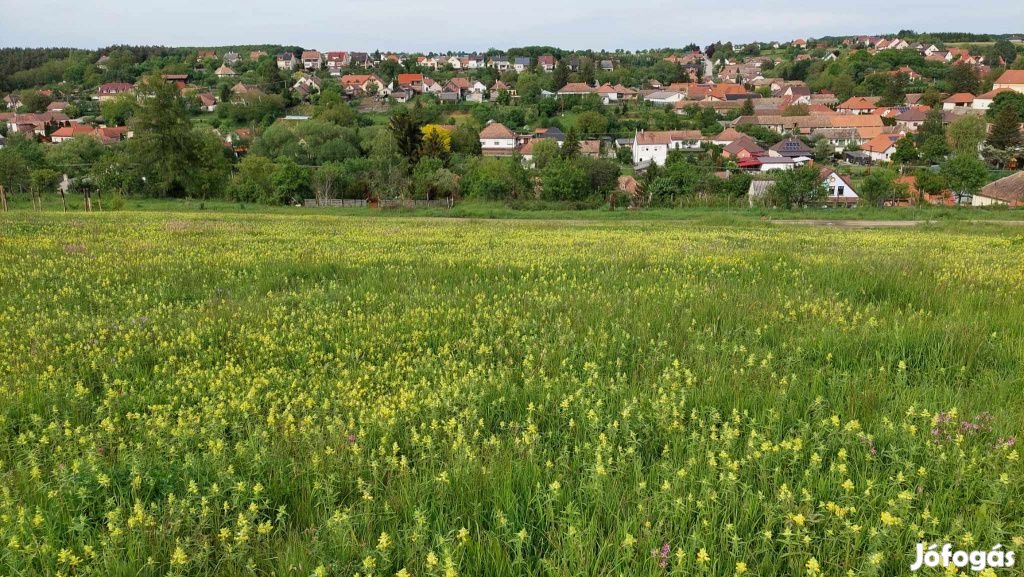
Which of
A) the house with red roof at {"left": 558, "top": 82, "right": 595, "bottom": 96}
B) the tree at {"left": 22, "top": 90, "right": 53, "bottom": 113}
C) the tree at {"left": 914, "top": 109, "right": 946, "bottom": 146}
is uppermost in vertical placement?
the house with red roof at {"left": 558, "top": 82, "right": 595, "bottom": 96}

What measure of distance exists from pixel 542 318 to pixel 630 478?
3460 millimetres

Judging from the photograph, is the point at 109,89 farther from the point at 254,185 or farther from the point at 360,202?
the point at 360,202

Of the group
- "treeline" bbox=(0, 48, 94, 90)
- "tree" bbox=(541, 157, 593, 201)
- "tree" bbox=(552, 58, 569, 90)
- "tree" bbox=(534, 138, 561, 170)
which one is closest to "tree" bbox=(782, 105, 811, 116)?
"tree" bbox=(552, 58, 569, 90)

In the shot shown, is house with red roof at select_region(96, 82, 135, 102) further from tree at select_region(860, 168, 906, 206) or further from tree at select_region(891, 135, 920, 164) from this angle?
tree at select_region(891, 135, 920, 164)

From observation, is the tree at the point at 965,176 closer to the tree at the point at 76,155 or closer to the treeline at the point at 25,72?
the tree at the point at 76,155

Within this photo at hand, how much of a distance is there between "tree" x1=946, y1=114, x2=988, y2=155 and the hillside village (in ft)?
1.03

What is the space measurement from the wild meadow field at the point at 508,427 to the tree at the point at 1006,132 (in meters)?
102

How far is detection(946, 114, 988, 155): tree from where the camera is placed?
86.1m

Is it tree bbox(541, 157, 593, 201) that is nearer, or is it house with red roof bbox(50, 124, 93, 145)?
tree bbox(541, 157, 593, 201)

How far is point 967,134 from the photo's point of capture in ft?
285

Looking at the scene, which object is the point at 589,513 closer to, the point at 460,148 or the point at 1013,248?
the point at 1013,248

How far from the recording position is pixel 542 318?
7.00 metres

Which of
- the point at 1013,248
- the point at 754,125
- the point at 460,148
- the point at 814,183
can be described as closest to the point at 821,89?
the point at 754,125

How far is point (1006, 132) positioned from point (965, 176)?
41756mm
